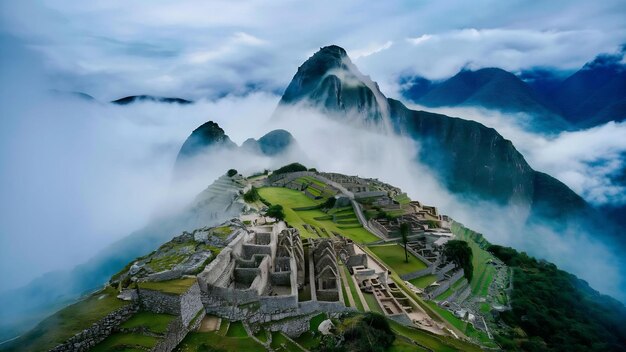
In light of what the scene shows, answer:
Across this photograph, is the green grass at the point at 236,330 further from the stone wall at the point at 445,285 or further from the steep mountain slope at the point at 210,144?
the steep mountain slope at the point at 210,144

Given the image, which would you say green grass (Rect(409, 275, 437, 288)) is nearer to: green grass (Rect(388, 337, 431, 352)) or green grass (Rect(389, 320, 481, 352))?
green grass (Rect(389, 320, 481, 352))

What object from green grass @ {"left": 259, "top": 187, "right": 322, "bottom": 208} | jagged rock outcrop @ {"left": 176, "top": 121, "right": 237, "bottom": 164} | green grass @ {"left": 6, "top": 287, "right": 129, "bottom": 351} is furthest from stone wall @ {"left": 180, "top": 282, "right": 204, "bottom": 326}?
jagged rock outcrop @ {"left": 176, "top": 121, "right": 237, "bottom": 164}

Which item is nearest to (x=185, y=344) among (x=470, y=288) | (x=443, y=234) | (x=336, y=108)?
(x=470, y=288)

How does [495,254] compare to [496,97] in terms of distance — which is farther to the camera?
[496,97]

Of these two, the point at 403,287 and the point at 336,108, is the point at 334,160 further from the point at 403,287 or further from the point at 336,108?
the point at 403,287

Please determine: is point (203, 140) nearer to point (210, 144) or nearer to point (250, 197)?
point (210, 144)

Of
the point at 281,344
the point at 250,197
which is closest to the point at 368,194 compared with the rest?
the point at 250,197
